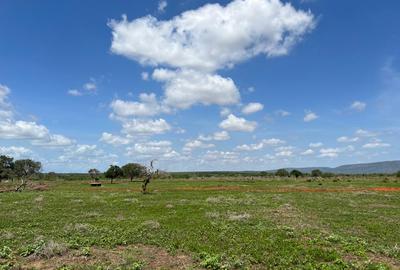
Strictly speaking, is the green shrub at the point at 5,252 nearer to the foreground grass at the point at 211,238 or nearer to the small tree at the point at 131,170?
the foreground grass at the point at 211,238

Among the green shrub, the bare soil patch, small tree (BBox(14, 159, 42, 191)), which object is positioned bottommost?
the bare soil patch

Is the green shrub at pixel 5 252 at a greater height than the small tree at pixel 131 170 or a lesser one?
lesser

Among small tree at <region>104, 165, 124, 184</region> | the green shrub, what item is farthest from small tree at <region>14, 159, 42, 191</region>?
the green shrub

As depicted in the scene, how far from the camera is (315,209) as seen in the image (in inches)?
1361

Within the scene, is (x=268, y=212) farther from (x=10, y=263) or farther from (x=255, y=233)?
(x=10, y=263)

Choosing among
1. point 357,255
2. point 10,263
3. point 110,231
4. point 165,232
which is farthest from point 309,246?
point 10,263

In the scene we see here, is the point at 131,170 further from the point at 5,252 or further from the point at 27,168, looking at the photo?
the point at 5,252

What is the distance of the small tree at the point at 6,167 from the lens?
110 metres

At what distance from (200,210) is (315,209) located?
10.6m

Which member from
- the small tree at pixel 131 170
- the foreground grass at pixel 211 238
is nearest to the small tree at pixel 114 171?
the small tree at pixel 131 170

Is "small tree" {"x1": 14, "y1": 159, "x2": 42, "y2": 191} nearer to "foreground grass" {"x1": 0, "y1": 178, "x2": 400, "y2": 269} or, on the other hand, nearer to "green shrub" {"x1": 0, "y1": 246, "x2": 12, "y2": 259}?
"foreground grass" {"x1": 0, "y1": 178, "x2": 400, "y2": 269}

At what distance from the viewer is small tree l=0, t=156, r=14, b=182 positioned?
360ft

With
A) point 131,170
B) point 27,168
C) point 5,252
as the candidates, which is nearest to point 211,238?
point 5,252

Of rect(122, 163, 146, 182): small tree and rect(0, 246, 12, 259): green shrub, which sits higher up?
rect(122, 163, 146, 182): small tree
